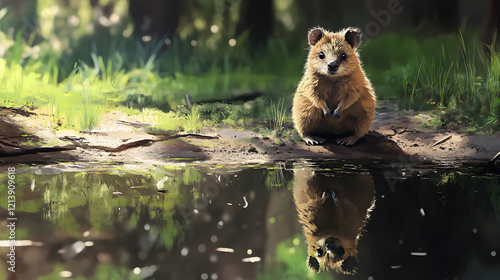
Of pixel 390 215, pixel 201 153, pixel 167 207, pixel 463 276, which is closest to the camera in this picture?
pixel 463 276

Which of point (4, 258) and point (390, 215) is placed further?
point (390, 215)

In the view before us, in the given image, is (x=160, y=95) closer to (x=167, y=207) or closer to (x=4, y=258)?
(x=167, y=207)

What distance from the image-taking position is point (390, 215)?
9.82ft

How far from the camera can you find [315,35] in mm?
5336

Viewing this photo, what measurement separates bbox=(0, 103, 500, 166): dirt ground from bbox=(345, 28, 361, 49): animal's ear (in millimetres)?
1047

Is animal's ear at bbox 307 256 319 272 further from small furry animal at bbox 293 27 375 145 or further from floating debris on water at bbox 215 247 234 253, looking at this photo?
small furry animal at bbox 293 27 375 145

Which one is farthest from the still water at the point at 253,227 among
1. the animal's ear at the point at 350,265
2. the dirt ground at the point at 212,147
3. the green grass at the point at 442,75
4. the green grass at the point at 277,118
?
the green grass at the point at 442,75

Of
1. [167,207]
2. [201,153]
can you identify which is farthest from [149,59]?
[167,207]

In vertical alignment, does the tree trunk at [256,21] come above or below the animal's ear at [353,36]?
above

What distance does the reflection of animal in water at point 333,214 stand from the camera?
239 centimetres

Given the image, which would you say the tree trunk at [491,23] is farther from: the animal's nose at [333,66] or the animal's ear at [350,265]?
the animal's ear at [350,265]

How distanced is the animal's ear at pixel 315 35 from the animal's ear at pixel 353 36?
264mm

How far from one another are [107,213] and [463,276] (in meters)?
1.93

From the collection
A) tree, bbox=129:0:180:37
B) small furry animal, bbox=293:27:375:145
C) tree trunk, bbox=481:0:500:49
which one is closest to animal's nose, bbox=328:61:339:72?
small furry animal, bbox=293:27:375:145
